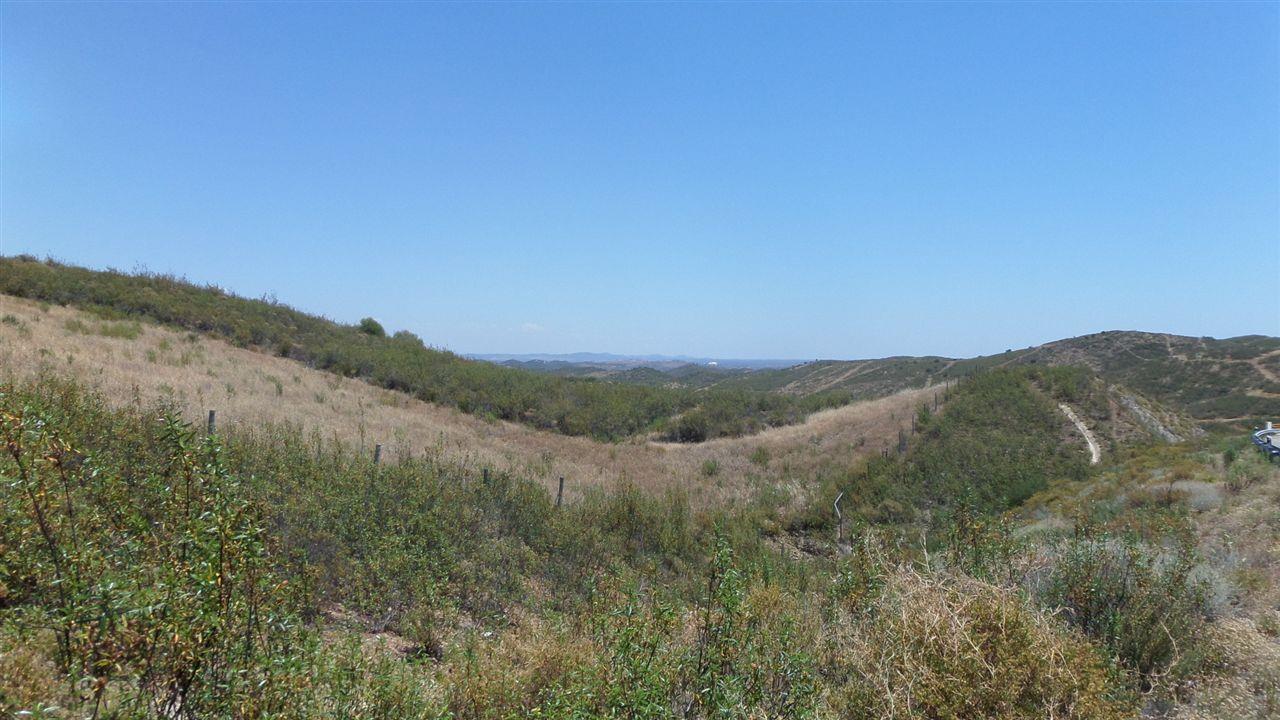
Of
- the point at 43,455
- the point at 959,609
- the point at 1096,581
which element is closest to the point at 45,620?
the point at 43,455

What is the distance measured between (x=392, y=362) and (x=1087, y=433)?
28.1 metres

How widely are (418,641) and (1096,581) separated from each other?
683cm

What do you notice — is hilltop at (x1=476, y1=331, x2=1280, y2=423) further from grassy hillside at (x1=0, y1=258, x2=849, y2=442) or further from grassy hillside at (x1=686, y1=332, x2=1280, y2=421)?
grassy hillside at (x1=0, y1=258, x2=849, y2=442)

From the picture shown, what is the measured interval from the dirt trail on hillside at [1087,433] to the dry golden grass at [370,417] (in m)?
5.41

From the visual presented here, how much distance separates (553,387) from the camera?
32.8 m

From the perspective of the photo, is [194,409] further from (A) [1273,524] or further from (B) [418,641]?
(A) [1273,524]

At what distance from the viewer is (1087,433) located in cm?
1962

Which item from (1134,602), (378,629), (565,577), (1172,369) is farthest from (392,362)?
(1172,369)

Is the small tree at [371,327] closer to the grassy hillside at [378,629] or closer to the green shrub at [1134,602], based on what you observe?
the grassy hillside at [378,629]

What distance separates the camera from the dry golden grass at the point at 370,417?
587 inches

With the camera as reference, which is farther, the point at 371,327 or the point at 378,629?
the point at 371,327

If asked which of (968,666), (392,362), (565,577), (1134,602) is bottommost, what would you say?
(565,577)

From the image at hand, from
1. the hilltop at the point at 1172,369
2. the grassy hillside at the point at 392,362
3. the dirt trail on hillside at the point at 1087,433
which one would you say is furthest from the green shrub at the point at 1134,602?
the hilltop at the point at 1172,369

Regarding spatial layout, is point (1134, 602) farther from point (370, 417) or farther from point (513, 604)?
point (370, 417)
